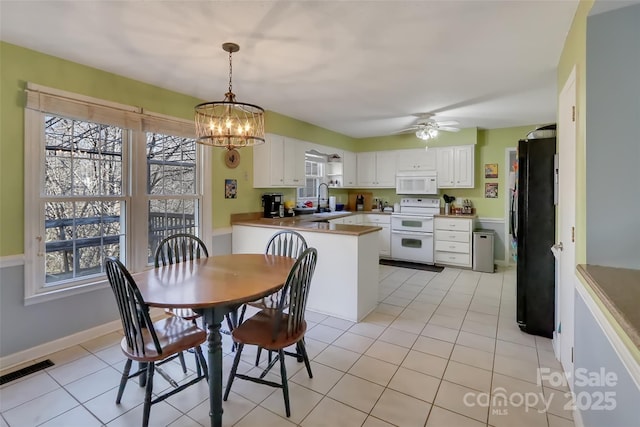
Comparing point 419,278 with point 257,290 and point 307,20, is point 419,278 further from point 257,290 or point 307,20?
point 307,20

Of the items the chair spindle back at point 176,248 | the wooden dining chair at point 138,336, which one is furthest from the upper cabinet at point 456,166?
the wooden dining chair at point 138,336

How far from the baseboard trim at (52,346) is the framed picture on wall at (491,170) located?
19.0 feet

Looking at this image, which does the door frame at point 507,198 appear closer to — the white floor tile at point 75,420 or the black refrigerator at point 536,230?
the black refrigerator at point 536,230

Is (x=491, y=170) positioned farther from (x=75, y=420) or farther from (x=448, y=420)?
(x=75, y=420)

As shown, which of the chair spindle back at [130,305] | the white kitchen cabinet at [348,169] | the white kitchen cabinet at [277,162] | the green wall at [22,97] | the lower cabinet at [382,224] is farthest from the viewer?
the white kitchen cabinet at [348,169]

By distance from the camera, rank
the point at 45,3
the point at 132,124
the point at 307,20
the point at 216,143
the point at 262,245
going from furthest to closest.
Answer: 1. the point at 262,245
2. the point at 132,124
3. the point at 216,143
4. the point at 307,20
5. the point at 45,3

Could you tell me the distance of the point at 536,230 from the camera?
2723 mm

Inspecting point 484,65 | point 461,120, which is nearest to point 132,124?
point 484,65

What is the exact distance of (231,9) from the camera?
1.88 meters

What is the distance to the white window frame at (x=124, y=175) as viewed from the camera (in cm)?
242

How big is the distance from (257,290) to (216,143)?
1249mm

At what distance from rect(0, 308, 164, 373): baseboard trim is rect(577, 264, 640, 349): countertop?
3577mm

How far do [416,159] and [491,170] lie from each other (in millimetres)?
1292

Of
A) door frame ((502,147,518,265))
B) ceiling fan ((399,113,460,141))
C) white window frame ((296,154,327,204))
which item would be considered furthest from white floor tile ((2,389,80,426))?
door frame ((502,147,518,265))
